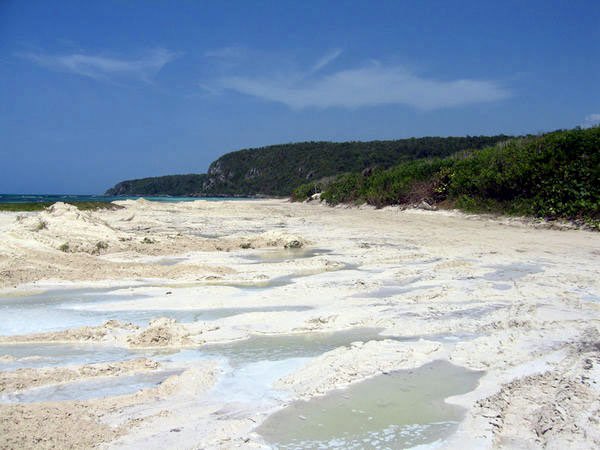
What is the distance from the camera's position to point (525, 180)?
15.5 m

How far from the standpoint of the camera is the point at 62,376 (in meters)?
3.39

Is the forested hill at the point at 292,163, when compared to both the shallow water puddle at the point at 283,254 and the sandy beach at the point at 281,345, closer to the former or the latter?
the shallow water puddle at the point at 283,254

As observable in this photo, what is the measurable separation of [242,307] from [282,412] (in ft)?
8.68

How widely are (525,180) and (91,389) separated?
14.9 meters

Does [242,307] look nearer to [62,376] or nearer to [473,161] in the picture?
[62,376]

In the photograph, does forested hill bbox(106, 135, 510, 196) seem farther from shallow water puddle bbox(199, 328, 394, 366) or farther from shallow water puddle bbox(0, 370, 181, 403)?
shallow water puddle bbox(0, 370, 181, 403)

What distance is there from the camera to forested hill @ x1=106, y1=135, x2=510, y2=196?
8562 centimetres

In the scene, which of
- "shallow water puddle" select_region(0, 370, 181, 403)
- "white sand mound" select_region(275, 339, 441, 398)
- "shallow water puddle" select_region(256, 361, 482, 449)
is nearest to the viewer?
"shallow water puddle" select_region(256, 361, 482, 449)

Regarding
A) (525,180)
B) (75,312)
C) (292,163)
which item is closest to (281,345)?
(75,312)

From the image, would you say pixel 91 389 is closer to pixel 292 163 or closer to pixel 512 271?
pixel 512 271

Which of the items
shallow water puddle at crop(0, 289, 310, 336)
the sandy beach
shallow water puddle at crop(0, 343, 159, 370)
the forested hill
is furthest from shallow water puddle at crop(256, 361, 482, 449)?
the forested hill

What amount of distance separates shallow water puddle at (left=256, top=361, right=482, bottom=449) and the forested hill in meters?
66.2

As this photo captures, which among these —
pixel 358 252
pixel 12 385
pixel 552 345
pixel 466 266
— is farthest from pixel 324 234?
pixel 12 385

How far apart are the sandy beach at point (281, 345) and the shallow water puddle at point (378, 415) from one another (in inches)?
0.7
